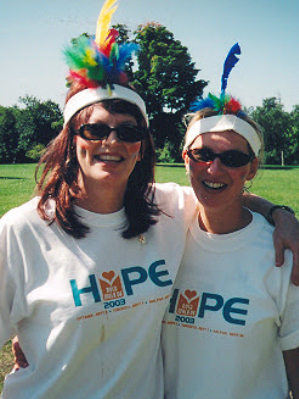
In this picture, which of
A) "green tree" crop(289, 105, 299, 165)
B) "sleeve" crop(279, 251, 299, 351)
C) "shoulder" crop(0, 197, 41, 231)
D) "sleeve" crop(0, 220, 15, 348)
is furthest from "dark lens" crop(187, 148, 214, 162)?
"green tree" crop(289, 105, 299, 165)

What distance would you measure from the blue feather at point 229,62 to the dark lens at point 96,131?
809 millimetres

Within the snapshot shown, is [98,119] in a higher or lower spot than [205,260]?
higher

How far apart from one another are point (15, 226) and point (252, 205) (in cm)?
Answer: 149

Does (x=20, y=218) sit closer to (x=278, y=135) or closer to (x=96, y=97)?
(x=96, y=97)

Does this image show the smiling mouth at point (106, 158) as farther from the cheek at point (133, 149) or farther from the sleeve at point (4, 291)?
the sleeve at point (4, 291)

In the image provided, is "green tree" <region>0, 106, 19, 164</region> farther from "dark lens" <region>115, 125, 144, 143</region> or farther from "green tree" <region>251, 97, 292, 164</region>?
"dark lens" <region>115, 125, 144, 143</region>

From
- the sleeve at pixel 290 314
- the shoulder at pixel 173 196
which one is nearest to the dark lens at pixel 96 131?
the shoulder at pixel 173 196

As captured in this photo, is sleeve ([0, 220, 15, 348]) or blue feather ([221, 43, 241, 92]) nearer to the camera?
sleeve ([0, 220, 15, 348])

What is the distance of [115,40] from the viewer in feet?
8.14

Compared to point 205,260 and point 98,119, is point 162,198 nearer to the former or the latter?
point 205,260

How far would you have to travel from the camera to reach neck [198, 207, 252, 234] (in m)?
2.49

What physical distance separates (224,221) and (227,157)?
37cm

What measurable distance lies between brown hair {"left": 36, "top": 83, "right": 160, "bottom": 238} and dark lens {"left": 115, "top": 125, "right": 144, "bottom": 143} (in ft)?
0.27

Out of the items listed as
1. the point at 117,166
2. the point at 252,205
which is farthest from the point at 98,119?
the point at 252,205
